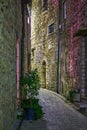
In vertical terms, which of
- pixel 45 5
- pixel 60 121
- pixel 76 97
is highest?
pixel 45 5

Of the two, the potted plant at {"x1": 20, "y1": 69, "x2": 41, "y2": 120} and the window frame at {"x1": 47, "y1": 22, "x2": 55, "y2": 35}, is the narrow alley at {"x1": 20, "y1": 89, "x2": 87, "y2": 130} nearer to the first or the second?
the potted plant at {"x1": 20, "y1": 69, "x2": 41, "y2": 120}

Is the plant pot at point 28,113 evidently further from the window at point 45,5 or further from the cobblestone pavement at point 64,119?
the window at point 45,5

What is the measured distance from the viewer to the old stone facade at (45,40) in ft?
66.7

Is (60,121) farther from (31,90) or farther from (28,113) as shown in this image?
(31,90)

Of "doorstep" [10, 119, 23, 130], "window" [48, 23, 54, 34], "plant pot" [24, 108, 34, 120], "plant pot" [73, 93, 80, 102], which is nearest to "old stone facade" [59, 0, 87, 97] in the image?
"plant pot" [73, 93, 80, 102]

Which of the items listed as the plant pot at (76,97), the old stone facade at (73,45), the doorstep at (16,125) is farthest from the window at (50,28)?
the doorstep at (16,125)

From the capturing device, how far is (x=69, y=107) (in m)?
12.8

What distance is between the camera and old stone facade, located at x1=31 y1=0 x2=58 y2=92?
66.7 ft

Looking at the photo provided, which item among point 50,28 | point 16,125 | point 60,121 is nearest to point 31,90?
point 60,121

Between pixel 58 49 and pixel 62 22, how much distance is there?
1731mm

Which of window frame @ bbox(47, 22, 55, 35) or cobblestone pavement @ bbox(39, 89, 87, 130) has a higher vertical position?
window frame @ bbox(47, 22, 55, 35)

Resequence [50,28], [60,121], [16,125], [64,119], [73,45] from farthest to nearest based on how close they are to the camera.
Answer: [50,28], [73,45], [64,119], [60,121], [16,125]

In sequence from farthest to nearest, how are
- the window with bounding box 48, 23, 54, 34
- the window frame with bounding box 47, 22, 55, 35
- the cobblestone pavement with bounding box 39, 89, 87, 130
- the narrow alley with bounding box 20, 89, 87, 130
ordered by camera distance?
1. the window with bounding box 48, 23, 54, 34
2. the window frame with bounding box 47, 22, 55, 35
3. the cobblestone pavement with bounding box 39, 89, 87, 130
4. the narrow alley with bounding box 20, 89, 87, 130

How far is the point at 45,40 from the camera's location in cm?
2320
